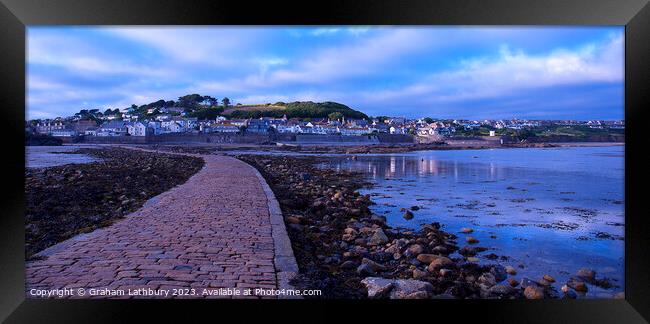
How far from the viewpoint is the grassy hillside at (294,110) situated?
629 cm

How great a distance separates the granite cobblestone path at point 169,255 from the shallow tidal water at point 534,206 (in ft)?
8.34

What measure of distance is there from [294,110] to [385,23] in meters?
2.98

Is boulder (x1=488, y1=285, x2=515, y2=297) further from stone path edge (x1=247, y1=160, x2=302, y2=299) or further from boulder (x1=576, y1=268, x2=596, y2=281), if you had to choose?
stone path edge (x1=247, y1=160, x2=302, y2=299)

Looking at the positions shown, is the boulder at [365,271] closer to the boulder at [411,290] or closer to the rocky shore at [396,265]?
the rocky shore at [396,265]

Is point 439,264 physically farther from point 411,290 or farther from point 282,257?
point 282,257

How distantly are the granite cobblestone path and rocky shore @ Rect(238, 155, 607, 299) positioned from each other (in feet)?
1.42

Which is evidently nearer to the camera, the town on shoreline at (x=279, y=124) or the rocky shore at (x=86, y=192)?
the rocky shore at (x=86, y=192)

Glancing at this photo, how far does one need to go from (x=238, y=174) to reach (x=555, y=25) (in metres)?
7.48

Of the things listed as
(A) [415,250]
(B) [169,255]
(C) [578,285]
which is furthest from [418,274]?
(B) [169,255]

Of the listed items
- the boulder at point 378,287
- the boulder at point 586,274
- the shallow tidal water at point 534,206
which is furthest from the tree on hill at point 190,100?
the boulder at point 586,274
